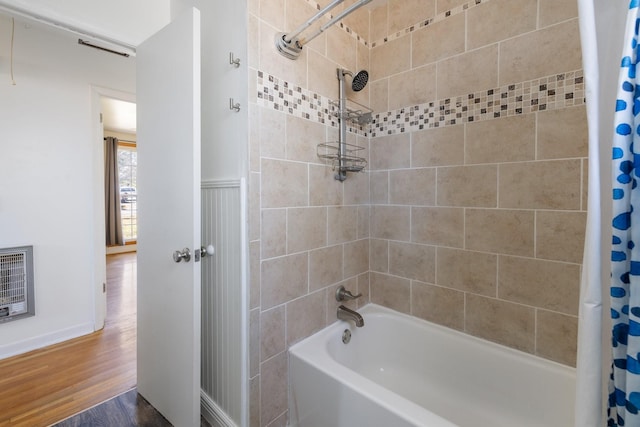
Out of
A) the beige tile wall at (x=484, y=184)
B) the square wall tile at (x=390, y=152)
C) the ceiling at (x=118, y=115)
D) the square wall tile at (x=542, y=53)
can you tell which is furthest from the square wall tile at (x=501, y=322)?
the ceiling at (x=118, y=115)

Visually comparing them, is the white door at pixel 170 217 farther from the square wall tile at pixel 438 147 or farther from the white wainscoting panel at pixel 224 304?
the square wall tile at pixel 438 147

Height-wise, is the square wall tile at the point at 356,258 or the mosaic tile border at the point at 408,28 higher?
the mosaic tile border at the point at 408,28

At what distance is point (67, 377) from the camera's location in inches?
69.1

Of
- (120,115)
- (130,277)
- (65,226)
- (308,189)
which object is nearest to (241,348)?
(308,189)

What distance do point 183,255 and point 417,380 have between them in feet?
5.01

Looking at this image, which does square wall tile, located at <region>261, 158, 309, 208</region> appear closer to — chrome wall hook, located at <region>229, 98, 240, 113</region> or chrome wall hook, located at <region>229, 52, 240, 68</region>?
chrome wall hook, located at <region>229, 98, 240, 113</region>

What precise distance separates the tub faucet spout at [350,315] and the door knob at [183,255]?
932mm

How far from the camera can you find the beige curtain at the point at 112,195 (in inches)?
207

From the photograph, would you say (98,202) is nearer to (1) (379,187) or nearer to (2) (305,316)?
(2) (305,316)

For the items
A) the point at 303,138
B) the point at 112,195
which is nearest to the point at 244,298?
the point at 303,138

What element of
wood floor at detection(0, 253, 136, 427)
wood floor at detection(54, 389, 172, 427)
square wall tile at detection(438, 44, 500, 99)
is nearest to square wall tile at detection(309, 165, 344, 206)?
square wall tile at detection(438, 44, 500, 99)

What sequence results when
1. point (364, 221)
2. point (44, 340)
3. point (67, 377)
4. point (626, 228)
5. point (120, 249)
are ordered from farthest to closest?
1. point (120, 249)
2. point (44, 340)
3. point (364, 221)
4. point (67, 377)
5. point (626, 228)

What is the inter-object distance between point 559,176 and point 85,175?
129 inches

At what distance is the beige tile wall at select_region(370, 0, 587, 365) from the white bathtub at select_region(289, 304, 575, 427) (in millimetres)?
102
